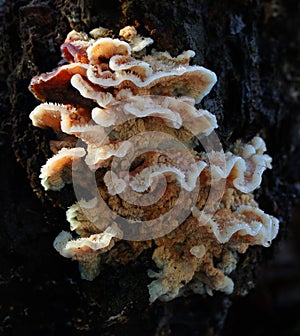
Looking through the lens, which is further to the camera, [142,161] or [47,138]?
[47,138]

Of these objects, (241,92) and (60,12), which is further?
(241,92)

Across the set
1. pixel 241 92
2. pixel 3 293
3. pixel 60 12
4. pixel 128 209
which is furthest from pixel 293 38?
pixel 3 293

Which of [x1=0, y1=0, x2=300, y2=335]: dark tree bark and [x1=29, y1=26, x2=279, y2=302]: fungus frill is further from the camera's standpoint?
[x1=0, y1=0, x2=300, y2=335]: dark tree bark

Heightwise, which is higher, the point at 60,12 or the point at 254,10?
the point at 60,12

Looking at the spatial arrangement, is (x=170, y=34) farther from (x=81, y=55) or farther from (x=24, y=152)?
(x=24, y=152)
